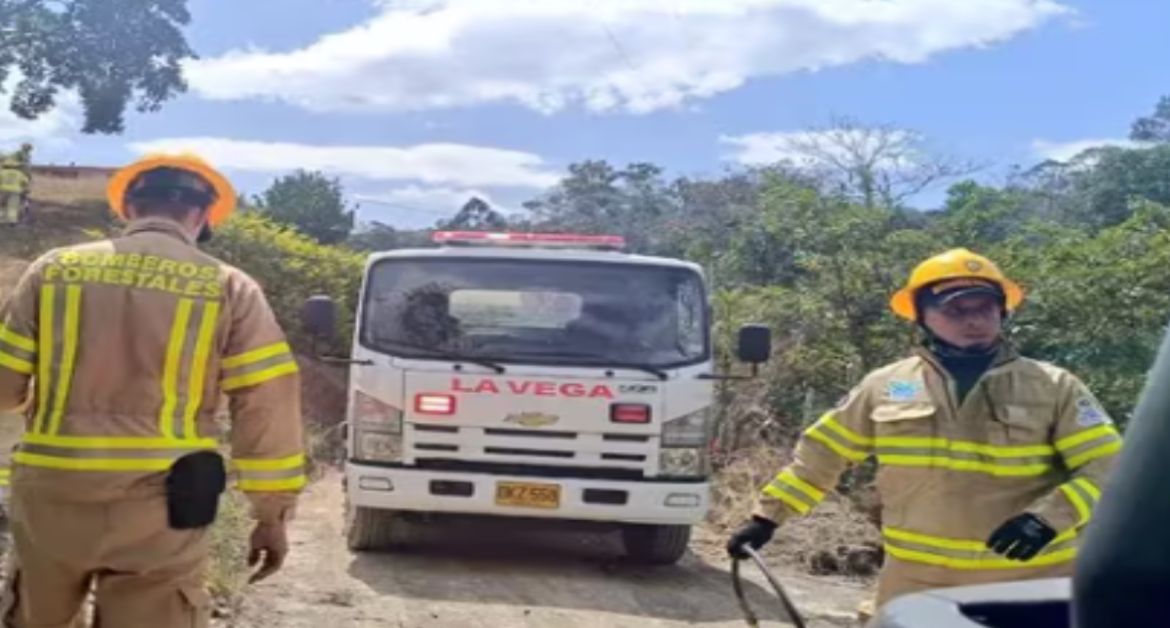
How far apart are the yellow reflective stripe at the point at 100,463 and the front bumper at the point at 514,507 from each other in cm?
416

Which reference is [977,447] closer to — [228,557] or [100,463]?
[100,463]

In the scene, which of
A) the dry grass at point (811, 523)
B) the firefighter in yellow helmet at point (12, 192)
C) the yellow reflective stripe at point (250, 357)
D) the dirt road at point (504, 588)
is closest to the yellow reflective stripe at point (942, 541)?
the yellow reflective stripe at point (250, 357)

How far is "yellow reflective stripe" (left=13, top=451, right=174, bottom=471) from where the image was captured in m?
3.29

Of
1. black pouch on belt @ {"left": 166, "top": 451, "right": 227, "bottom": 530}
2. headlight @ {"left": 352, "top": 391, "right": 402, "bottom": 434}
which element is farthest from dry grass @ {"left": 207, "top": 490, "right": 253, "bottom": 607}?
black pouch on belt @ {"left": 166, "top": 451, "right": 227, "bottom": 530}

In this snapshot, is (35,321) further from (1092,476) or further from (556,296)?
(556,296)

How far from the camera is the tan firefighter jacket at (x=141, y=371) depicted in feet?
10.9

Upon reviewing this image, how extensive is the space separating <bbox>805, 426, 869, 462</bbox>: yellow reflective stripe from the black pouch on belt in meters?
1.59

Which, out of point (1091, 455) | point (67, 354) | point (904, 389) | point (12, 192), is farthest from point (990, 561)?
point (12, 192)

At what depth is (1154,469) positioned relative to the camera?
0.94 metres

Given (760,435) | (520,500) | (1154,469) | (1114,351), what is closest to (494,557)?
(520,500)

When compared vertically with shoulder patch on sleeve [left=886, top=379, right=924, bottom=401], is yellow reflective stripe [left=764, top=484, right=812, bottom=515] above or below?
below

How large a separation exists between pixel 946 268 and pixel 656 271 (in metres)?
4.28

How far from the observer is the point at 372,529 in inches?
313

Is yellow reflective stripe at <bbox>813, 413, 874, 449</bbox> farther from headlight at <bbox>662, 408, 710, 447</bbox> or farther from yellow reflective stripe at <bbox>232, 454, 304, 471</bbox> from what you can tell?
headlight at <bbox>662, 408, 710, 447</bbox>
